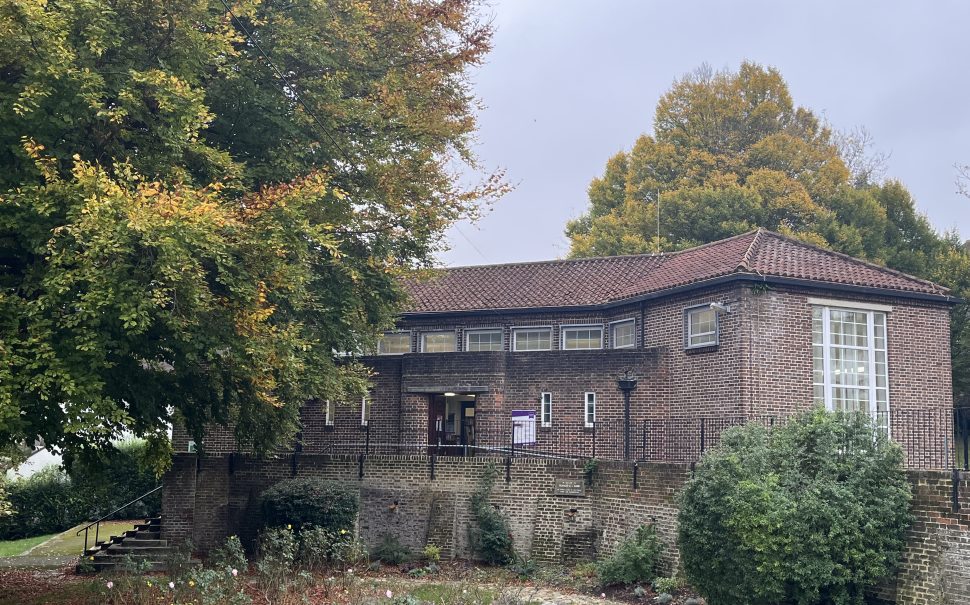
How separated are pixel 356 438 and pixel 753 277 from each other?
12751 mm

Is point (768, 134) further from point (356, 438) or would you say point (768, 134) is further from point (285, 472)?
point (285, 472)

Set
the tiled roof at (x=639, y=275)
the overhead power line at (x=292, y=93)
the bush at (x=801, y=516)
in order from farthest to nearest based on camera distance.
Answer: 1. the tiled roof at (x=639, y=275)
2. the overhead power line at (x=292, y=93)
3. the bush at (x=801, y=516)

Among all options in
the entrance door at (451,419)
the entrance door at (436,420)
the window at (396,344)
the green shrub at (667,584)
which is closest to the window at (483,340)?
the entrance door at (451,419)

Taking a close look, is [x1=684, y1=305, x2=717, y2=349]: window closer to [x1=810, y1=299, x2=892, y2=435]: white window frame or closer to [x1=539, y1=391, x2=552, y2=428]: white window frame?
[x1=810, y1=299, x2=892, y2=435]: white window frame

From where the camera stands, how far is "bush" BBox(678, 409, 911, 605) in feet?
50.4

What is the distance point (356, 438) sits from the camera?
29.5 metres

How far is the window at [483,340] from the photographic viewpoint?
29.8 m

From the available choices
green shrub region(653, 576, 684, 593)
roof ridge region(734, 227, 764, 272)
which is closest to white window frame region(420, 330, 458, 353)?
roof ridge region(734, 227, 764, 272)

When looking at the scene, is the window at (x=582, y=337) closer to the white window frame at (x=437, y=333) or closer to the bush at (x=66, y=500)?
the white window frame at (x=437, y=333)

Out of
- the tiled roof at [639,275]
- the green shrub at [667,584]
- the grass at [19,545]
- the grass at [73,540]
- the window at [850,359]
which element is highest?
the tiled roof at [639,275]

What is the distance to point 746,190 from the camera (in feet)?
130

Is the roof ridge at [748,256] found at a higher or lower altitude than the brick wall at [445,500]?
higher

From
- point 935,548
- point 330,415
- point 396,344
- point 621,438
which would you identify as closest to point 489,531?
point 621,438

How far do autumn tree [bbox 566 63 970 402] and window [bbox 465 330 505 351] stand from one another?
1129 centimetres
